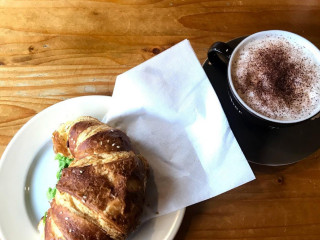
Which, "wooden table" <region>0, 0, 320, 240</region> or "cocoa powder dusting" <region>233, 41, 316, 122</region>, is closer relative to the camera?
"cocoa powder dusting" <region>233, 41, 316, 122</region>

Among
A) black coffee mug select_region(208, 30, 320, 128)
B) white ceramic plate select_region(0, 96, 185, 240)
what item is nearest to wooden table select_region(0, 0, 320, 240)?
white ceramic plate select_region(0, 96, 185, 240)

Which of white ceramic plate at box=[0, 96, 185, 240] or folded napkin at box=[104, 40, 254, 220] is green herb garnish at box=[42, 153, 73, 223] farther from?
folded napkin at box=[104, 40, 254, 220]

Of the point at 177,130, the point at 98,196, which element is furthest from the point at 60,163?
the point at 177,130

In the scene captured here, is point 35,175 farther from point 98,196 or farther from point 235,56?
point 235,56

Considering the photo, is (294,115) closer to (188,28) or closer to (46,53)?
(188,28)

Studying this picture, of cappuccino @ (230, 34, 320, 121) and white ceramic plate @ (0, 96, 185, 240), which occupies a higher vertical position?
cappuccino @ (230, 34, 320, 121)
